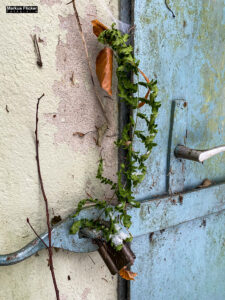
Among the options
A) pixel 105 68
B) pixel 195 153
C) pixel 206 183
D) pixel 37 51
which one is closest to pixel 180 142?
pixel 195 153

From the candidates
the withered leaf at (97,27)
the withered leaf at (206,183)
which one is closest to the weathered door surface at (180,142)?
the withered leaf at (206,183)

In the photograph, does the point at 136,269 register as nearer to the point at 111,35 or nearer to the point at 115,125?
the point at 115,125

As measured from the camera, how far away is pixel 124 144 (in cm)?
76

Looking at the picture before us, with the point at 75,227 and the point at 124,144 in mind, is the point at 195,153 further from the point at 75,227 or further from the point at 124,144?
the point at 75,227

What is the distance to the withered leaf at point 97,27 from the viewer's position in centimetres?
68

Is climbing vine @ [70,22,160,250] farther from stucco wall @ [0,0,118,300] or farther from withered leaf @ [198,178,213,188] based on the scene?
withered leaf @ [198,178,213,188]

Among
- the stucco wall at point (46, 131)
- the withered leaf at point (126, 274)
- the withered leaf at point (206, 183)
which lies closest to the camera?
the stucco wall at point (46, 131)

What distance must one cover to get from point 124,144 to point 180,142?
23cm


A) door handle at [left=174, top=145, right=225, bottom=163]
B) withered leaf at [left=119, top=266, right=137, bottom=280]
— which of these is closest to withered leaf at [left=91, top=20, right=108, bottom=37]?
door handle at [left=174, top=145, right=225, bottom=163]

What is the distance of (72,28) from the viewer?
0.69 metres

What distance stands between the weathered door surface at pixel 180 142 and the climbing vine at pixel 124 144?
6cm

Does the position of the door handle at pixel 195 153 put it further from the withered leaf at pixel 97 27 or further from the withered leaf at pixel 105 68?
the withered leaf at pixel 97 27

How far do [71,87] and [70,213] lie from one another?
0.34m

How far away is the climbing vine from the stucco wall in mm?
55
